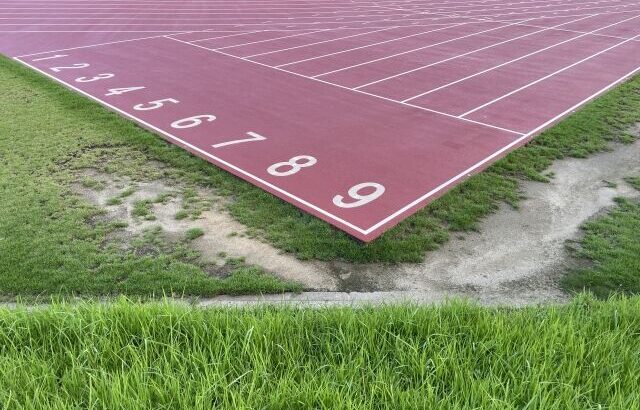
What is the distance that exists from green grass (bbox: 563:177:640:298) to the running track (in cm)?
160

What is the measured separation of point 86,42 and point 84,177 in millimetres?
8733

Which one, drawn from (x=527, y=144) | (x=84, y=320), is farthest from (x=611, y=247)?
(x=84, y=320)

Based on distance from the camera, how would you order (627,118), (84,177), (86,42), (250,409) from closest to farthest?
(250,409) < (84,177) < (627,118) < (86,42)

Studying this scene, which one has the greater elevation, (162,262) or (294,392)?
(294,392)

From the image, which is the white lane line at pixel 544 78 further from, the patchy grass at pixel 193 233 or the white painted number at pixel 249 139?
the patchy grass at pixel 193 233

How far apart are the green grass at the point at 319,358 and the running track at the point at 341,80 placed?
199 centimetres

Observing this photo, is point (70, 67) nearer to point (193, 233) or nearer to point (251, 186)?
point (251, 186)

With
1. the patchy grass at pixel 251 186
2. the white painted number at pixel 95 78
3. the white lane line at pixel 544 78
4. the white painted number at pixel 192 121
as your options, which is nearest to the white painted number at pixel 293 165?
the patchy grass at pixel 251 186

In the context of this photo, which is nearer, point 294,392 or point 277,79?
point 294,392

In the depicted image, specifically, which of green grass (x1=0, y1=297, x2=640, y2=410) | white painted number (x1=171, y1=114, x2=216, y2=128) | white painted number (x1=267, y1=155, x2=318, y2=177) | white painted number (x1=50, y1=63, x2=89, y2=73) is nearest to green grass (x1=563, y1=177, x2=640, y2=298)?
green grass (x1=0, y1=297, x2=640, y2=410)

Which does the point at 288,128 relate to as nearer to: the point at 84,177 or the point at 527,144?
the point at 84,177

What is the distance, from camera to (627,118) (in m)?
8.99

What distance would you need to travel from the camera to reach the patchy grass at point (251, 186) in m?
5.46

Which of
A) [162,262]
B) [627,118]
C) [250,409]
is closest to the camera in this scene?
[250,409]
